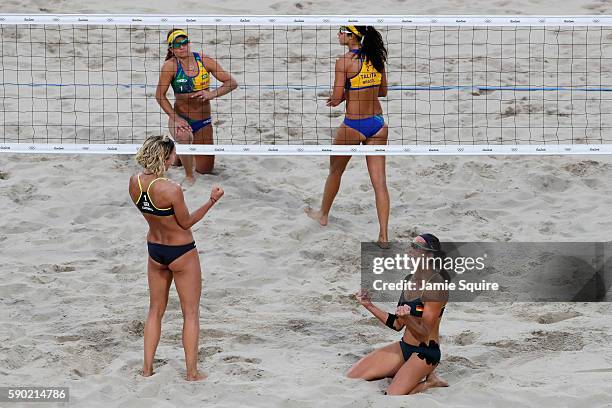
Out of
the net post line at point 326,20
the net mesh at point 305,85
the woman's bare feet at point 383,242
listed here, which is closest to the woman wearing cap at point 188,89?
the net mesh at point 305,85

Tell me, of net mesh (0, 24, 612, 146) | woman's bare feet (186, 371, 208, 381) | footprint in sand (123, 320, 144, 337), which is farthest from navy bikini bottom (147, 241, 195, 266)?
net mesh (0, 24, 612, 146)

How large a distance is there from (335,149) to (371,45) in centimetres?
78

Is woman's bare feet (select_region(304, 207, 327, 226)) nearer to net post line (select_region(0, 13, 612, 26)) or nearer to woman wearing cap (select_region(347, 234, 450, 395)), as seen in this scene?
net post line (select_region(0, 13, 612, 26))

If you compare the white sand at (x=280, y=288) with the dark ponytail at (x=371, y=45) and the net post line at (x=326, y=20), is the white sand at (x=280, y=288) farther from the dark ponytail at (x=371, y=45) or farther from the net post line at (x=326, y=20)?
the net post line at (x=326, y=20)

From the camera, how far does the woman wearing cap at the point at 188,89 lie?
9.78 meters

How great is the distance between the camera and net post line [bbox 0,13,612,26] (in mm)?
8656

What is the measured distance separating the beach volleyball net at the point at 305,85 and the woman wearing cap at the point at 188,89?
541 millimetres

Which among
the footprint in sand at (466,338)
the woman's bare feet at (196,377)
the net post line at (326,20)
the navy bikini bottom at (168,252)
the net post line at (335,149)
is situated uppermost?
the net post line at (326,20)

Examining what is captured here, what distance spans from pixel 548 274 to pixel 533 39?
4.30 metres

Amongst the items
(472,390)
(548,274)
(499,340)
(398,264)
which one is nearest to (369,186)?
(398,264)

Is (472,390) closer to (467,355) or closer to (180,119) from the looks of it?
(467,355)

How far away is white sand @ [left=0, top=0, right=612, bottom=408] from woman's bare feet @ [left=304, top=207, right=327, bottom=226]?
74 millimetres

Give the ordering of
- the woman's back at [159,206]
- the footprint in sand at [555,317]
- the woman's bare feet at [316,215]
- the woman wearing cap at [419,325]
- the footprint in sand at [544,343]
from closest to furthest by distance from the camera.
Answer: the woman's back at [159,206] < the woman wearing cap at [419,325] < the footprint in sand at [544,343] < the footprint in sand at [555,317] < the woman's bare feet at [316,215]

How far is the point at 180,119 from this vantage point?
9.88 metres
